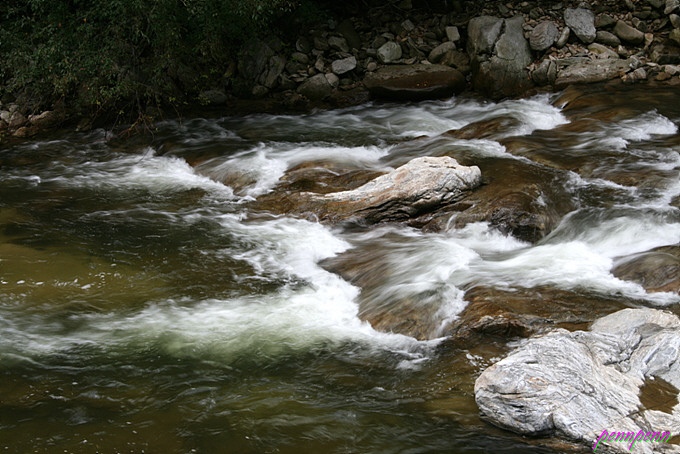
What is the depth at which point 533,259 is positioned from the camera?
20.9 feet

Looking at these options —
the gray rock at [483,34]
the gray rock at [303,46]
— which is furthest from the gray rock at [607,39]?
the gray rock at [303,46]

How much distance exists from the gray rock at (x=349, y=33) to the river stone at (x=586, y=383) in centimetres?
1117

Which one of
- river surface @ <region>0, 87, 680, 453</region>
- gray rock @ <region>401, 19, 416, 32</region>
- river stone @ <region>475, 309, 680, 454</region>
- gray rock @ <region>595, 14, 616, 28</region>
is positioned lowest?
river surface @ <region>0, 87, 680, 453</region>

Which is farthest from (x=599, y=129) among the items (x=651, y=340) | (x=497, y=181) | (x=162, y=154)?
(x=162, y=154)

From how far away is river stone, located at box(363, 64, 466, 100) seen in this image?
42.2 ft

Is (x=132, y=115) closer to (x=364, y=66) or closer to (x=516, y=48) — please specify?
(x=364, y=66)

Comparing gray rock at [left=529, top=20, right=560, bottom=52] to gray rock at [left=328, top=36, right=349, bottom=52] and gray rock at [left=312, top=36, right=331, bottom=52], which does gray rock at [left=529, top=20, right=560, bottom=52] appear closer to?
gray rock at [left=328, top=36, right=349, bottom=52]

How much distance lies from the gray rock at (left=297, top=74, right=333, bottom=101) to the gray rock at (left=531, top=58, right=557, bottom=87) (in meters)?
4.49

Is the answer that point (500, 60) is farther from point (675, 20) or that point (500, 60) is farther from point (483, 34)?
point (675, 20)

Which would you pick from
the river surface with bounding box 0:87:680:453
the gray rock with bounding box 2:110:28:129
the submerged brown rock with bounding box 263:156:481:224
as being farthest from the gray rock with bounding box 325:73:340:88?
the gray rock with bounding box 2:110:28:129

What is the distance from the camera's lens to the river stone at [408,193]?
25.0ft

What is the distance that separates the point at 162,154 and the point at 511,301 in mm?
7797

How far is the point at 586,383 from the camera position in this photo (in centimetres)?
392

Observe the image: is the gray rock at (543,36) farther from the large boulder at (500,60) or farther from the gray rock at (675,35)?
the gray rock at (675,35)
